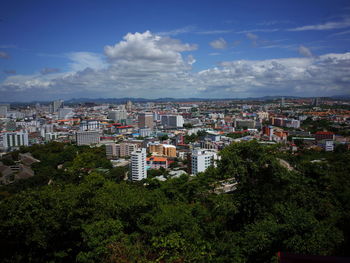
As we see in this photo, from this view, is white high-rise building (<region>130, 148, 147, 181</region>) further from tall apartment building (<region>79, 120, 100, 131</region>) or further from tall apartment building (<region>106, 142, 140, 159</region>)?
tall apartment building (<region>79, 120, 100, 131</region>)

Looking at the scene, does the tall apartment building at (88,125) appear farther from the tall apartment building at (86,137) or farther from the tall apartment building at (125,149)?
the tall apartment building at (125,149)

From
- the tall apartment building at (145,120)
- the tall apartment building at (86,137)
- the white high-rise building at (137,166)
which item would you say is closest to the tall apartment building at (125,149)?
the tall apartment building at (86,137)

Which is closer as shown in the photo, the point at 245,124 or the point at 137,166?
the point at 137,166

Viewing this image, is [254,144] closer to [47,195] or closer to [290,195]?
[290,195]

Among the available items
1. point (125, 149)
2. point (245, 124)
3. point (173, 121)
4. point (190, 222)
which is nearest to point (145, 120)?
point (173, 121)

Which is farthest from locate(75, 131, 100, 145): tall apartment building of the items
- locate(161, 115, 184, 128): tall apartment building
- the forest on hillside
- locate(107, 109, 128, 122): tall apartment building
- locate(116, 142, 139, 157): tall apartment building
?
the forest on hillside

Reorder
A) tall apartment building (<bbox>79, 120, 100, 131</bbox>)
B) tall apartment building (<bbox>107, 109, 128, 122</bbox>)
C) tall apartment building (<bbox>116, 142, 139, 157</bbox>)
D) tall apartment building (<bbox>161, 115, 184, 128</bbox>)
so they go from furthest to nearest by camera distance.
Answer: tall apartment building (<bbox>107, 109, 128, 122</bbox>) < tall apartment building (<bbox>161, 115, 184, 128</bbox>) < tall apartment building (<bbox>79, 120, 100, 131</bbox>) < tall apartment building (<bbox>116, 142, 139, 157</bbox>)

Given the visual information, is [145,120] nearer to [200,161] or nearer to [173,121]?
[173,121]

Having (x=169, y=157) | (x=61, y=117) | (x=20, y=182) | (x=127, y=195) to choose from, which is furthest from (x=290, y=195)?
(x=61, y=117)
